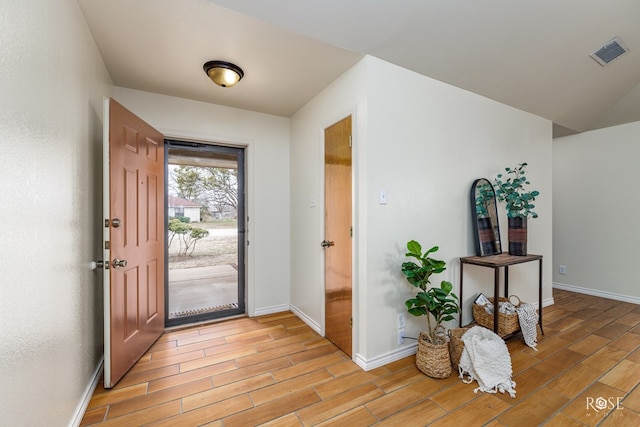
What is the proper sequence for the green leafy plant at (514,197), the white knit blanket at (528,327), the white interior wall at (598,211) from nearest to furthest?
1. the white knit blanket at (528,327)
2. the green leafy plant at (514,197)
3. the white interior wall at (598,211)

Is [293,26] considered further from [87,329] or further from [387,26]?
[87,329]

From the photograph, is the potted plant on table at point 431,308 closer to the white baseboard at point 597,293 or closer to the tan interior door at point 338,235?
the tan interior door at point 338,235

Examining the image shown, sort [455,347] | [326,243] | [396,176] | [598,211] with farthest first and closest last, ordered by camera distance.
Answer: [598,211] < [326,243] < [396,176] < [455,347]

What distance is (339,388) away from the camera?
1.91m

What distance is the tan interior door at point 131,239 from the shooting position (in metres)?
1.88

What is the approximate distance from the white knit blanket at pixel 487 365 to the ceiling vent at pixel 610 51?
281 cm

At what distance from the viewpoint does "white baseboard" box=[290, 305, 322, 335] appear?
2.77 meters

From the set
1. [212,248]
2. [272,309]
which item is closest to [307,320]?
[272,309]

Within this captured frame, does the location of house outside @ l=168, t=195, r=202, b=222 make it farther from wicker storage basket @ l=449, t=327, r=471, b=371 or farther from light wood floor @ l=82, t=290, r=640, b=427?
wicker storage basket @ l=449, t=327, r=471, b=371

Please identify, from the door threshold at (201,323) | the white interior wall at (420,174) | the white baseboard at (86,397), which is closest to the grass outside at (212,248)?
the door threshold at (201,323)

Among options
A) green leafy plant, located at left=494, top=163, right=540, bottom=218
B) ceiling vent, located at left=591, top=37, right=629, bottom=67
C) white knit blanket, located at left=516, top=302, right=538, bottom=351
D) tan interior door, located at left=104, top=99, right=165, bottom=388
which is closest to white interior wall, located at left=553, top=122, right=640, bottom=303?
ceiling vent, located at left=591, top=37, right=629, bottom=67

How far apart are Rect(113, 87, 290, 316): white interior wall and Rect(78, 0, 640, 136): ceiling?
0.65ft

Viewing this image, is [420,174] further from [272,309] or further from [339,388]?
[272,309]

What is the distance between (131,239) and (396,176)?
2187 millimetres
